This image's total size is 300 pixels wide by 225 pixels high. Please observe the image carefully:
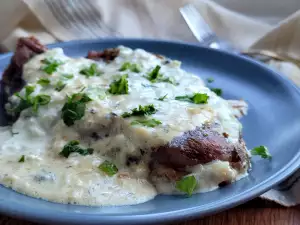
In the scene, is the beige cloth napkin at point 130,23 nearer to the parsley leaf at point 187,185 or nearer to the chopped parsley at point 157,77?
the chopped parsley at point 157,77

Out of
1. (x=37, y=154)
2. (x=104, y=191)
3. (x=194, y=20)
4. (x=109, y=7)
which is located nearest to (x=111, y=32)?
(x=109, y=7)

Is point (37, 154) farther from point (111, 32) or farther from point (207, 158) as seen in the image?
point (111, 32)

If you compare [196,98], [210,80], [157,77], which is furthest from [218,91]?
[196,98]

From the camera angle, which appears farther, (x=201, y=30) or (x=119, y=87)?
(x=201, y=30)

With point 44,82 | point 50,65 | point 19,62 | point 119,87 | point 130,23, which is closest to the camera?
point 119,87

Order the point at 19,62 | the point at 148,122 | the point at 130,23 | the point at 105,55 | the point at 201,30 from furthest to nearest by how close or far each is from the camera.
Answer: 1. the point at 130,23
2. the point at 201,30
3. the point at 105,55
4. the point at 19,62
5. the point at 148,122

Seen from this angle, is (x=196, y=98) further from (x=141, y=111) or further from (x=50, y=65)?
(x=50, y=65)

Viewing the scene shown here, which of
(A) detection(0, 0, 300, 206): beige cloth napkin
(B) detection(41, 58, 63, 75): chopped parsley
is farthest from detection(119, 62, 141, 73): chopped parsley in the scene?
(A) detection(0, 0, 300, 206): beige cloth napkin
